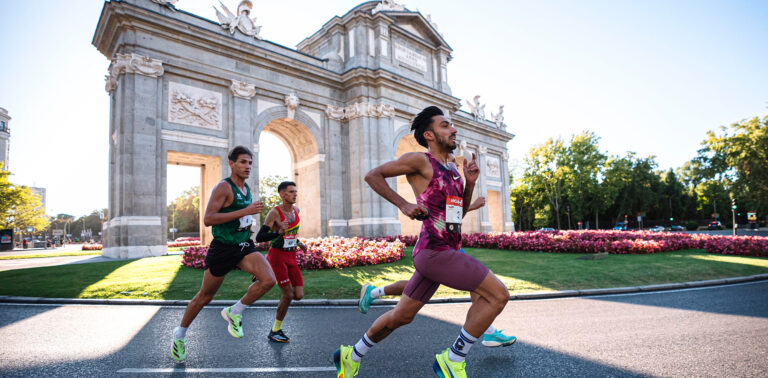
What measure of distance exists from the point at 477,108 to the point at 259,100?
2143 centimetres

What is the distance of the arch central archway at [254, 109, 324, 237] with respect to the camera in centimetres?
2242

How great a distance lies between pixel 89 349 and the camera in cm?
460

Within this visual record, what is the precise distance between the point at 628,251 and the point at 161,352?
17441 millimetres

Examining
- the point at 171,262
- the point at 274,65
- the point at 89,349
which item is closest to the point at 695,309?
the point at 89,349

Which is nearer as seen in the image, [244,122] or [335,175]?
[244,122]

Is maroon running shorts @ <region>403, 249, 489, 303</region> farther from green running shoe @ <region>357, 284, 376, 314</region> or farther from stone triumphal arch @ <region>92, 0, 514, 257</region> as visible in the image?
stone triumphal arch @ <region>92, 0, 514, 257</region>

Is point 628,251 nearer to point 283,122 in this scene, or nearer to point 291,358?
point 291,358

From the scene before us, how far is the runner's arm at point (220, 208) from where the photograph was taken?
13.0 ft

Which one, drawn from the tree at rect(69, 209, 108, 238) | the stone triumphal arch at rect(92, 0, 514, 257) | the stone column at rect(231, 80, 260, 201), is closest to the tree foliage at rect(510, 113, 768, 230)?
the stone triumphal arch at rect(92, 0, 514, 257)

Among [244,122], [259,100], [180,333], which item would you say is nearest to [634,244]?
[180,333]

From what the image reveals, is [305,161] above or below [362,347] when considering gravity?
above

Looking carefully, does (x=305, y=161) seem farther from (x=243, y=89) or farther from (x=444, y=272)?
(x=444, y=272)

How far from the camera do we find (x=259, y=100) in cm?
2031

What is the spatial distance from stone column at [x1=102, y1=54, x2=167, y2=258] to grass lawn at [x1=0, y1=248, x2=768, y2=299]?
263 centimetres
